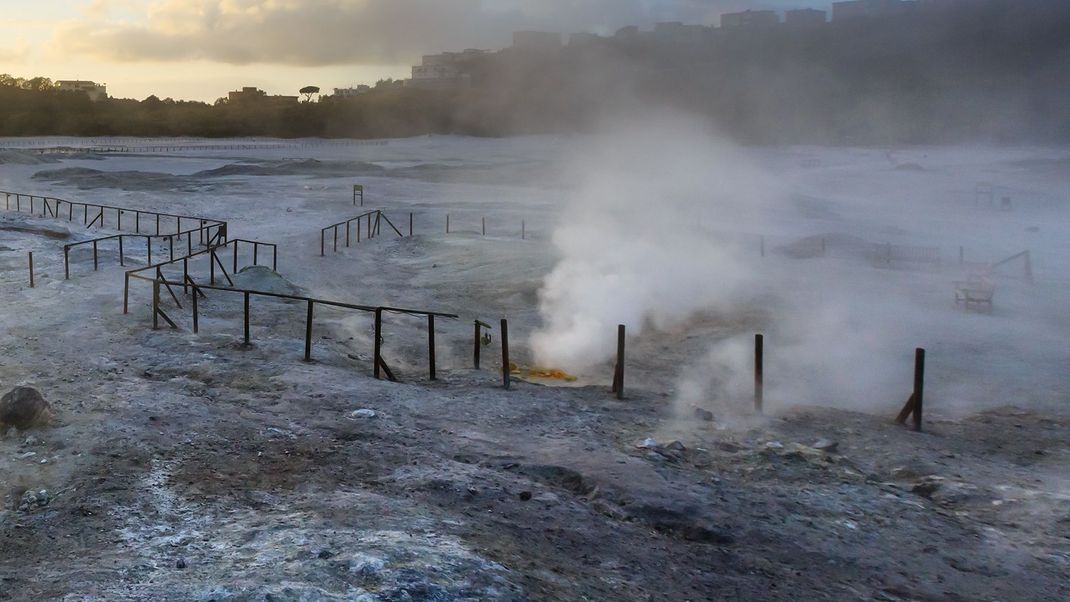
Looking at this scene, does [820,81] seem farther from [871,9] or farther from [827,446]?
[827,446]

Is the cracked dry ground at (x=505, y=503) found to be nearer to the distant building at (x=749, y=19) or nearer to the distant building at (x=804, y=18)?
the distant building at (x=749, y=19)

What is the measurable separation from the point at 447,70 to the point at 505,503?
6654 centimetres

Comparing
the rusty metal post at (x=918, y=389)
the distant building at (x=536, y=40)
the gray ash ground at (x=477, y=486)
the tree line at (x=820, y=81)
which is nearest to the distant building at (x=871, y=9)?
the tree line at (x=820, y=81)

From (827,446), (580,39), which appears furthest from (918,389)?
(580,39)

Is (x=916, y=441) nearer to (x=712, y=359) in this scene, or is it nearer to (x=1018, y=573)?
(x=1018, y=573)

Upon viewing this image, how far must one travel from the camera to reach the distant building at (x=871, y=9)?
177 ft

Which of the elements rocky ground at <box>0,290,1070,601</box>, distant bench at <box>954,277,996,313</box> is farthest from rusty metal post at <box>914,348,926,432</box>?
distant bench at <box>954,277,996,313</box>

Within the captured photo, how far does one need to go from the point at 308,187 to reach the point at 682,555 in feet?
124

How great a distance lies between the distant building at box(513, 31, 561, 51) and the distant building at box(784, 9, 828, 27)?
15.4 meters

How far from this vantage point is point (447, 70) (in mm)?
69938

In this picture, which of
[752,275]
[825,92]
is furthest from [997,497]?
[825,92]

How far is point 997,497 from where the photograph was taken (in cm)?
713

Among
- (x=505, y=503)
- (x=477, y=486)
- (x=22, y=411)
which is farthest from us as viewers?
(x=22, y=411)

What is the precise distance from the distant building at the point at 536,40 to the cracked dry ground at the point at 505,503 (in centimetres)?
3476
